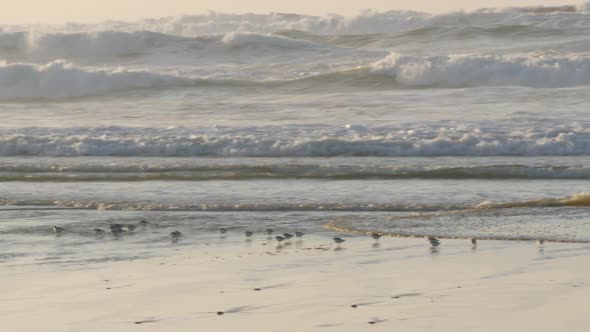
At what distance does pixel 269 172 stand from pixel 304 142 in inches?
80.9

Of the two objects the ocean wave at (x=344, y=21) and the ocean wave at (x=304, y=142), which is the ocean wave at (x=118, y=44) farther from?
the ocean wave at (x=304, y=142)

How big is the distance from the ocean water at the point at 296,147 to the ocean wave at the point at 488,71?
45mm

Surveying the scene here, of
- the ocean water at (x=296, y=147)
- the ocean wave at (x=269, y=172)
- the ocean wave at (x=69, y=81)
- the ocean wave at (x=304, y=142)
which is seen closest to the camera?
the ocean water at (x=296, y=147)

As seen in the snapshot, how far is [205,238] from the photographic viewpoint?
8.79m

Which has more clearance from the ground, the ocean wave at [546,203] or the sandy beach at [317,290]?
the sandy beach at [317,290]

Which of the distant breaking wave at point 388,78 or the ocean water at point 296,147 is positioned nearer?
the ocean water at point 296,147

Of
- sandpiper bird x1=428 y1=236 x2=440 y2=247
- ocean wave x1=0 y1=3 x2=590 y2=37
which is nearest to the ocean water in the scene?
sandpiper bird x1=428 y1=236 x2=440 y2=247

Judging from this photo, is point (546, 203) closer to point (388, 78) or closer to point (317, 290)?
point (317, 290)

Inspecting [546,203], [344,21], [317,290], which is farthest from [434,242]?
[344,21]

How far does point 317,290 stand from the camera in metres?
6.57

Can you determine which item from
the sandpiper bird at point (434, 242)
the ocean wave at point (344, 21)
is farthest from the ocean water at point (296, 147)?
the ocean wave at point (344, 21)

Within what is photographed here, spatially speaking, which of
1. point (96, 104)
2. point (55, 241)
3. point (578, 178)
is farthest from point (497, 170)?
point (96, 104)

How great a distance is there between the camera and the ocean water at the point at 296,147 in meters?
9.37

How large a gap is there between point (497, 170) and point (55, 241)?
5.12m
